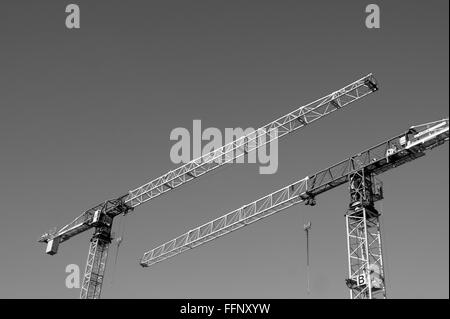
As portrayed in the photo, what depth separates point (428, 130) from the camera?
50844mm

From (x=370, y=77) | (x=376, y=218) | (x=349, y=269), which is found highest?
(x=370, y=77)

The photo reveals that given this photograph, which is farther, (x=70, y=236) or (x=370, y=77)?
(x=70, y=236)

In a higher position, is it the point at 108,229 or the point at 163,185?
the point at 163,185
